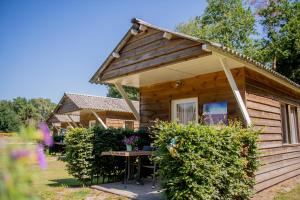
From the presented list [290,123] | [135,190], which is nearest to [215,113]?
[135,190]

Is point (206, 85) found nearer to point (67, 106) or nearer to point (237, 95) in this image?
point (237, 95)

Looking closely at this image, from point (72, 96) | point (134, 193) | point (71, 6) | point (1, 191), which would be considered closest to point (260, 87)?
point (134, 193)

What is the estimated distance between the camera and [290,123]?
31.3ft

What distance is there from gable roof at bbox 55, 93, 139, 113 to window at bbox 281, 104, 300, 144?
1323 cm

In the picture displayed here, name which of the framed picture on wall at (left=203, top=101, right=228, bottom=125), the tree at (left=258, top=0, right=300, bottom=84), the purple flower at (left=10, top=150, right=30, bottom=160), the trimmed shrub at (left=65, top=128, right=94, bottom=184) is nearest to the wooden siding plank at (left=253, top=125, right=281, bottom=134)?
the framed picture on wall at (left=203, top=101, right=228, bottom=125)

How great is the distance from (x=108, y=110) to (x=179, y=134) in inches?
628

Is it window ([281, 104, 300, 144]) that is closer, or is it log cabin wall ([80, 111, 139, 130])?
window ([281, 104, 300, 144])

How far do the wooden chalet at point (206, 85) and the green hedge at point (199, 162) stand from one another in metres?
1.56

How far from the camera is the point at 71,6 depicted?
932 centimetres

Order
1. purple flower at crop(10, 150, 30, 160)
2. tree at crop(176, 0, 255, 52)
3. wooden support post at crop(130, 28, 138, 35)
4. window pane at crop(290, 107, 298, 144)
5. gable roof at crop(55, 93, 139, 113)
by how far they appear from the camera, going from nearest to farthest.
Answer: purple flower at crop(10, 150, 30, 160), wooden support post at crop(130, 28, 138, 35), window pane at crop(290, 107, 298, 144), gable roof at crop(55, 93, 139, 113), tree at crop(176, 0, 255, 52)

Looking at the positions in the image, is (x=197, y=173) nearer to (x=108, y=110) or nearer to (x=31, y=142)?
(x=31, y=142)

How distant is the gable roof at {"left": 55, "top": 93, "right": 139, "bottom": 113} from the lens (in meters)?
19.6

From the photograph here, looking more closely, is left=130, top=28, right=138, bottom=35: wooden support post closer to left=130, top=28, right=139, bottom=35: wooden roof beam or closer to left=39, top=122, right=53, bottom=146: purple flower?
left=130, top=28, right=139, bottom=35: wooden roof beam

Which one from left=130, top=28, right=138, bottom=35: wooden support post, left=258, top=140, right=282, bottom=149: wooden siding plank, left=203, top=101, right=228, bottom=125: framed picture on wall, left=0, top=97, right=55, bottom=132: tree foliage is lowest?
left=258, top=140, right=282, bottom=149: wooden siding plank
